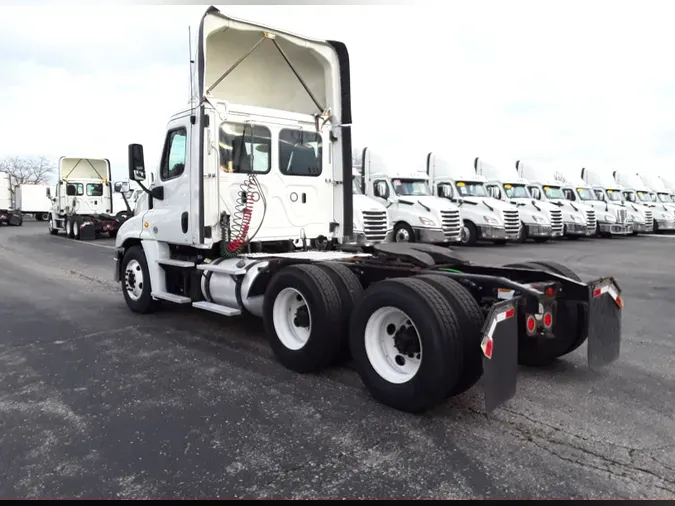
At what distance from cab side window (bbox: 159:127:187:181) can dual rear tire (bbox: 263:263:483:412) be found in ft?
8.14

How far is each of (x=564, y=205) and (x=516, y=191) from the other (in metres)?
2.83

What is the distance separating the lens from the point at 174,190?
6.95 meters

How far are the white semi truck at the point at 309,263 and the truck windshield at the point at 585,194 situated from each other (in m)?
21.9

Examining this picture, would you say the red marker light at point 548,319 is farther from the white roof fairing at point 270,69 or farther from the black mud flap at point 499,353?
the white roof fairing at point 270,69

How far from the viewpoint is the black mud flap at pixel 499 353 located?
358 centimetres

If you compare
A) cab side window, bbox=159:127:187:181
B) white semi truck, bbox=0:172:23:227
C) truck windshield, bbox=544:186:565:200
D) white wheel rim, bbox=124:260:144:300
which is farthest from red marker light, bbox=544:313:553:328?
white semi truck, bbox=0:172:23:227

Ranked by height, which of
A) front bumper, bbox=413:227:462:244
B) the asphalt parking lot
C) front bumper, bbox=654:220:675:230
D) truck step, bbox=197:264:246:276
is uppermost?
front bumper, bbox=654:220:675:230

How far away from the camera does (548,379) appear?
15.8ft

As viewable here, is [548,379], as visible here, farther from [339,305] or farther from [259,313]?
[259,313]

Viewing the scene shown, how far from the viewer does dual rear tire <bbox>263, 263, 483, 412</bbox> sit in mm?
3797

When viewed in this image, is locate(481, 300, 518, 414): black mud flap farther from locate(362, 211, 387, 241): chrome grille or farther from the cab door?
locate(362, 211, 387, 241): chrome grille

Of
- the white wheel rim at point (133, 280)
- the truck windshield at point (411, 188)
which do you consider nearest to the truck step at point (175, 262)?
the white wheel rim at point (133, 280)

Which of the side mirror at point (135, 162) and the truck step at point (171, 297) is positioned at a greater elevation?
the side mirror at point (135, 162)

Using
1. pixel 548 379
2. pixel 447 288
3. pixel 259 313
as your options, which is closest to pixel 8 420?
pixel 259 313
